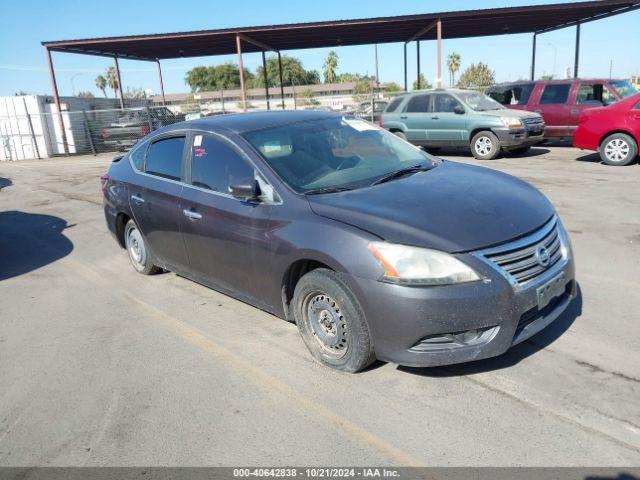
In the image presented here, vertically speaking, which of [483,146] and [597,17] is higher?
[597,17]

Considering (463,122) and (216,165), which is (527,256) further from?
(463,122)

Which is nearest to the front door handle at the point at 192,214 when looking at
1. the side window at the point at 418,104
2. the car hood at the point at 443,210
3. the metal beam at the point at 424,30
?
the car hood at the point at 443,210

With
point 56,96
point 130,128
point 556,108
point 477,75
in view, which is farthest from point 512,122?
point 477,75

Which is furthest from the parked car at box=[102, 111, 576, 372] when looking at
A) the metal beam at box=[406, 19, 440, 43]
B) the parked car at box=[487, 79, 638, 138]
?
the metal beam at box=[406, 19, 440, 43]

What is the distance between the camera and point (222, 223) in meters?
3.97

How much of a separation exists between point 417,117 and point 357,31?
10259 mm

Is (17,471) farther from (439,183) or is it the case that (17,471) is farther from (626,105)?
(626,105)

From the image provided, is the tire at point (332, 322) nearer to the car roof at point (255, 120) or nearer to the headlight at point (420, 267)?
the headlight at point (420, 267)

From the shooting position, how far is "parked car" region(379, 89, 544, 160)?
41.3 ft

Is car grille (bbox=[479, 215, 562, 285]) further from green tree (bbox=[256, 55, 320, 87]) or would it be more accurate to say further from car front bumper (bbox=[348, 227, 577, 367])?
green tree (bbox=[256, 55, 320, 87])

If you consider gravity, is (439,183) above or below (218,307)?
above

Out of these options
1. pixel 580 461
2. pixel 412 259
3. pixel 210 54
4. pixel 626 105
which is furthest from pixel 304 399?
pixel 210 54

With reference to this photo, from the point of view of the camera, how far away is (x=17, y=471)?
2.68 metres

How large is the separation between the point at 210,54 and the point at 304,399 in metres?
29.0
